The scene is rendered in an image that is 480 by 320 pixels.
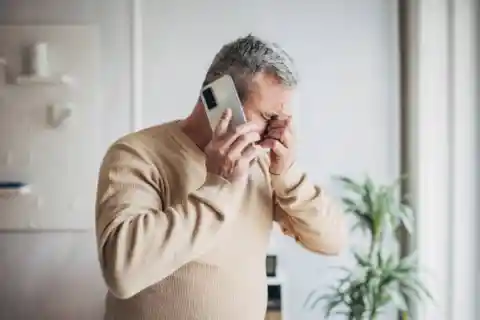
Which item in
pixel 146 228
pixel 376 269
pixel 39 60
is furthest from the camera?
pixel 39 60

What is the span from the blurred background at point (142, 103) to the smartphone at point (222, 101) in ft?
2.75

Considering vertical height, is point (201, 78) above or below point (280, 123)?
above

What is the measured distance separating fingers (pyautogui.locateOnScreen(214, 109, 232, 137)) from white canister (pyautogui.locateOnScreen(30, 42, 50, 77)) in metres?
0.98

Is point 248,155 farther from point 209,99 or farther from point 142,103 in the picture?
point 142,103

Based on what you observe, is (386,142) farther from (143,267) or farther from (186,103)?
(143,267)

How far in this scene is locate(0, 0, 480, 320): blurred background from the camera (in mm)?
1898

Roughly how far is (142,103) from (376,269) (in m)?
0.79

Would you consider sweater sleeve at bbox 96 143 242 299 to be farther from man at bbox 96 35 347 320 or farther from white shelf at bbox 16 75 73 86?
white shelf at bbox 16 75 73 86

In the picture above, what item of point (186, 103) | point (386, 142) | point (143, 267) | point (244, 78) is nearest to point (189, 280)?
point (143, 267)

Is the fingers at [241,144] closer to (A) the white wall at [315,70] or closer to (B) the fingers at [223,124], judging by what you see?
(B) the fingers at [223,124]

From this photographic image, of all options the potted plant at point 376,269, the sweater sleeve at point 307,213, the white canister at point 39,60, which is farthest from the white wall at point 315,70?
the sweater sleeve at point 307,213

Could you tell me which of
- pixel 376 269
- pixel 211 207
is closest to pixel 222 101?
pixel 211 207

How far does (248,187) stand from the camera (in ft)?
3.90

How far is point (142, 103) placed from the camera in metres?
1.91
